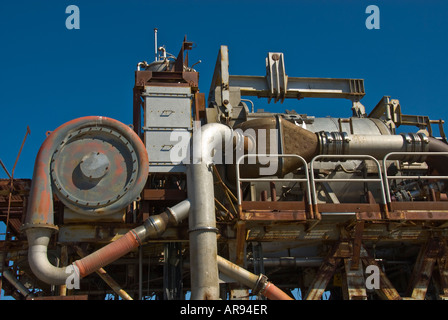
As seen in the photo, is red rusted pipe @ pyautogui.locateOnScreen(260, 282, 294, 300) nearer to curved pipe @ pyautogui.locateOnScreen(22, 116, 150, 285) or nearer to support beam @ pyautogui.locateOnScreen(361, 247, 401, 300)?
support beam @ pyautogui.locateOnScreen(361, 247, 401, 300)

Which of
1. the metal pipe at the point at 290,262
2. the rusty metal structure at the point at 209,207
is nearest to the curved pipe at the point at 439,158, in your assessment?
the rusty metal structure at the point at 209,207

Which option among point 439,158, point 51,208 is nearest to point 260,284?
point 51,208

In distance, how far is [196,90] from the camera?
10.3m

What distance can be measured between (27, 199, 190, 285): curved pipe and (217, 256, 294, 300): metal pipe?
112cm

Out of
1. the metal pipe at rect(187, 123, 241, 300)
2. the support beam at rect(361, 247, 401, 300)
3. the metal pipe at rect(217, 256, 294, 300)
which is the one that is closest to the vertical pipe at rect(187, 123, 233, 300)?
the metal pipe at rect(187, 123, 241, 300)

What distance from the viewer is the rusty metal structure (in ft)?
28.0

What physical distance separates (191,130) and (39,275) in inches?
149

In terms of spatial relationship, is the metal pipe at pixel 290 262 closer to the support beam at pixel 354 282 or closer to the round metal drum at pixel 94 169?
the support beam at pixel 354 282

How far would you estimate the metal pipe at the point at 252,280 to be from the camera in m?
8.48

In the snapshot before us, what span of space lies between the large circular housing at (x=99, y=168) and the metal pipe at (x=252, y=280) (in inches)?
79.9

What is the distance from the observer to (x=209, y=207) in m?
8.48

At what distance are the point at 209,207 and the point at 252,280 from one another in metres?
1.47
